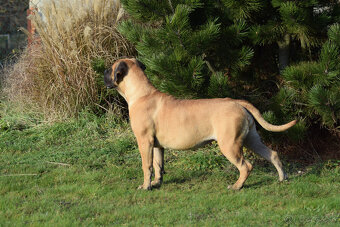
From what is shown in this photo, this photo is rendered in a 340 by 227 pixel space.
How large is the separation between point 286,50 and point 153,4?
6.82ft

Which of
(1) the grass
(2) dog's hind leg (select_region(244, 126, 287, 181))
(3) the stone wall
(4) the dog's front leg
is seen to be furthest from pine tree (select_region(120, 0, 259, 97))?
(3) the stone wall

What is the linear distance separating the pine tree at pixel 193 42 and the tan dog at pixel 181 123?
587 mm

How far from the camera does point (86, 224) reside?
4.17m

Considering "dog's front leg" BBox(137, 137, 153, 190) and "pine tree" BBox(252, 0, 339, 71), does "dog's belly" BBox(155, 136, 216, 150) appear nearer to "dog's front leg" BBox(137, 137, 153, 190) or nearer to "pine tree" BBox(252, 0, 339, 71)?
"dog's front leg" BBox(137, 137, 153, 190)

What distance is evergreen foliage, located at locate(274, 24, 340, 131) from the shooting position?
222 inches

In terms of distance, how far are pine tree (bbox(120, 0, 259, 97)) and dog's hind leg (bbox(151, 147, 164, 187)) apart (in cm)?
91

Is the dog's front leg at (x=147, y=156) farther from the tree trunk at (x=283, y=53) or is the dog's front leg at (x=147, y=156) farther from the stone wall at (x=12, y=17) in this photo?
the stone wall at (x=12, y=17)

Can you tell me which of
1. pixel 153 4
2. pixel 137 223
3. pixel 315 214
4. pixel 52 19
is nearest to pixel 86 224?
pixel 137 223

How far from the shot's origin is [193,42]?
591 cm

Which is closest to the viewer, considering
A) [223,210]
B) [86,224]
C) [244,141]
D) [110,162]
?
[86,224]

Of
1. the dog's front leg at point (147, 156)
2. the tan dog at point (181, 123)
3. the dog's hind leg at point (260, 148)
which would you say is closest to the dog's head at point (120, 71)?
the tan dog at point (181, 123)

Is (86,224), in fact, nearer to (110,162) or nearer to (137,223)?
(137,223)

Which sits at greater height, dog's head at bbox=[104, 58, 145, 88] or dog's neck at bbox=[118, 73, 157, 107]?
A: dog's head at bbox=[104, 58, 145, 88]

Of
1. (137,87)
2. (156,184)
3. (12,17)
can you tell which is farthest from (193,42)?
(12,17)
